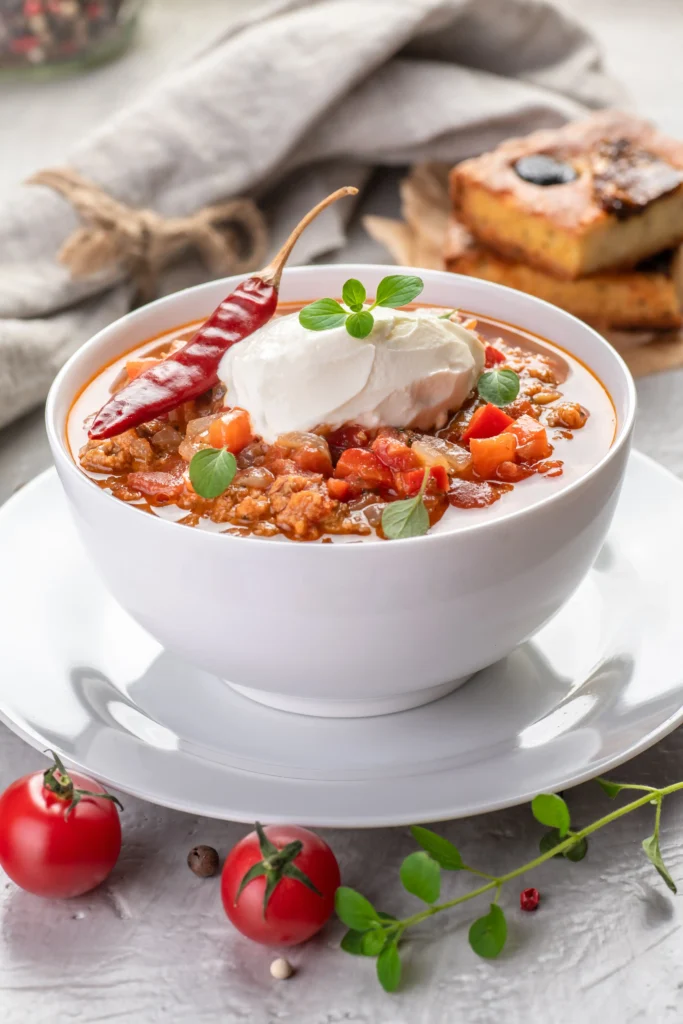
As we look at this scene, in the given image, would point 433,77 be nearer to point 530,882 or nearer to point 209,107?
point 209,107

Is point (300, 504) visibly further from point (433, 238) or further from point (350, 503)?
point (433, 238)

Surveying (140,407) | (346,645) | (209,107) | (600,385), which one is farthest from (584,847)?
(209,107)

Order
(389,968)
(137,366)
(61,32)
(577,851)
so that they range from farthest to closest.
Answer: (61,32), (137,366), (577,851), (389,968)

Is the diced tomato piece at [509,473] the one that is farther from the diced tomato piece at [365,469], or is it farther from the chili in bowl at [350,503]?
the diced tomato piece at [365,469]

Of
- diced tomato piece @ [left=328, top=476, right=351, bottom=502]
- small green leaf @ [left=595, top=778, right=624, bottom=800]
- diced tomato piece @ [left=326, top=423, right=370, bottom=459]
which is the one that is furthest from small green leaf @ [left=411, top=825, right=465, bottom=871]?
diced tomato piece @ [left=326, top=423, right=370, bottom=459]

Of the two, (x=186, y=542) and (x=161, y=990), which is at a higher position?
(x=186, y=542)

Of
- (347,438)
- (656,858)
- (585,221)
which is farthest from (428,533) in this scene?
(585,221)
